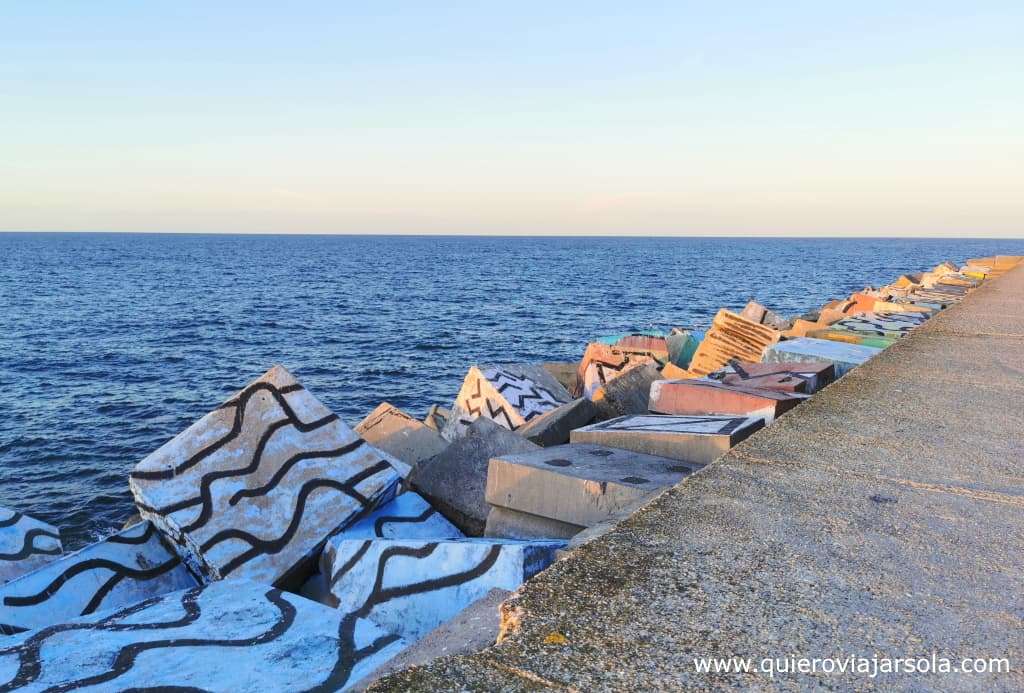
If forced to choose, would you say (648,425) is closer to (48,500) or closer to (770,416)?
(770,416)

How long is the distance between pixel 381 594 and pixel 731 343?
5555 millimetres

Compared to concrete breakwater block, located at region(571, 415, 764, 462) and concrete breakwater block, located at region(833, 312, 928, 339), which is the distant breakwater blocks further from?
concrete breakwater block, located at region(833, 312, 928, 339)

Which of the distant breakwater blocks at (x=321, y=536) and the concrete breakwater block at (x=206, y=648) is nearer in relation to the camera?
the concrete breakwater block at (x=206, y=648)

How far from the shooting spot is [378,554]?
123 inches

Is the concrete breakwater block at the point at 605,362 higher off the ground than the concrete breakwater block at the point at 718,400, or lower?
lower

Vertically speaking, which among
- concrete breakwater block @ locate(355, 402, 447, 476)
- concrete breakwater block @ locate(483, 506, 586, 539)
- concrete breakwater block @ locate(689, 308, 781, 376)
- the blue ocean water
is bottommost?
the blue ocean water

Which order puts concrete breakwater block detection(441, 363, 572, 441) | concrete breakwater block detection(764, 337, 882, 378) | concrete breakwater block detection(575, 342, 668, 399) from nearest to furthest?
1. concrete breakwater block detection(764, 337, 882, 378)
2. concrete breakwater block detection(441, 363, 572, 441)
3. concrete breakwater block detection(575, 342, 668, 399)

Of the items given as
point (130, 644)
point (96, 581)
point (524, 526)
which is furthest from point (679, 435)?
point (96, 581)

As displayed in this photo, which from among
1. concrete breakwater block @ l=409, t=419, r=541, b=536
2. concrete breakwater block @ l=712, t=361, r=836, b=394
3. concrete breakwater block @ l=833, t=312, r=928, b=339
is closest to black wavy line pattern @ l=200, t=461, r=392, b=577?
concrete breakwater block @ l=409, t=419, r=541, b=536

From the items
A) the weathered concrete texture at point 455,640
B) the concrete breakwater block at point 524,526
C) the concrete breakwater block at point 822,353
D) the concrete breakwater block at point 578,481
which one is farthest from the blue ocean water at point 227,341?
the weathered concrete texture at point 455,640

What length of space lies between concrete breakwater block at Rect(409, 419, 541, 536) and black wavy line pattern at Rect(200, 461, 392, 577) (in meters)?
0.40

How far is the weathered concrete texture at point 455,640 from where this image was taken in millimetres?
1819

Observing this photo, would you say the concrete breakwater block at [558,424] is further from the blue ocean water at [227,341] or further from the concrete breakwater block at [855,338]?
the blue ocean water at [227,341]

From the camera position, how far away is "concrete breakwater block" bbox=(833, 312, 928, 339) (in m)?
6.79
